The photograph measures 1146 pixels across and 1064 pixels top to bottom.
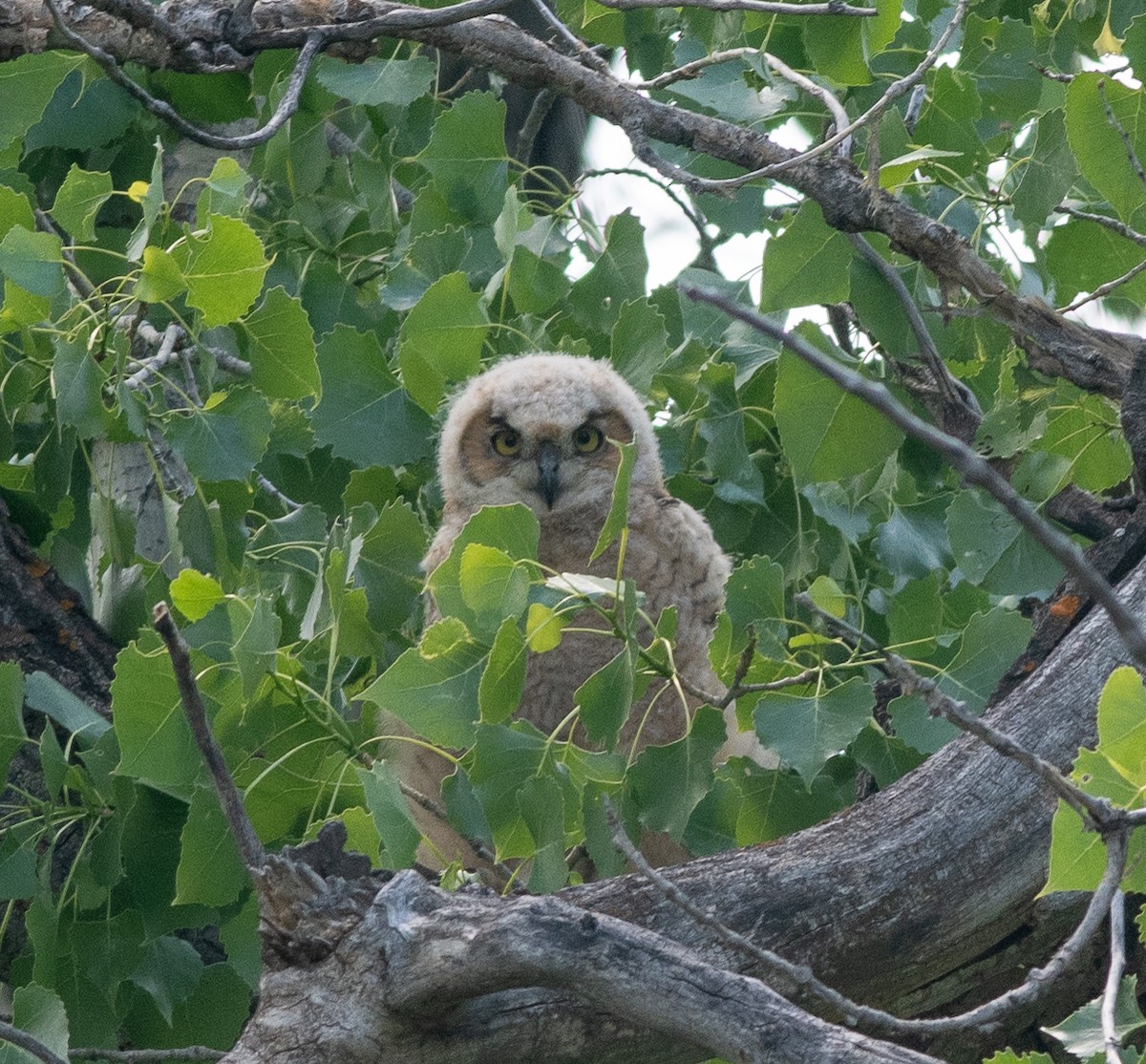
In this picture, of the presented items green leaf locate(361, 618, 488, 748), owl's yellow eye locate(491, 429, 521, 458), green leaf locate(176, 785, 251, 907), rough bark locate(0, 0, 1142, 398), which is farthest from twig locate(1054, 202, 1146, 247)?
owl's yellow eye locate(491, 429, 521, 458)

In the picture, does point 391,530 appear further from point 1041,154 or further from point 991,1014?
point 991,1014

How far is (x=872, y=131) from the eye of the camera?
2.26 metres

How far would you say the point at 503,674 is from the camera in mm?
1964

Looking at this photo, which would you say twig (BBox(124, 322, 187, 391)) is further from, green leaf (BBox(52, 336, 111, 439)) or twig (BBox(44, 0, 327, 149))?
twig (BBox(44, 0, 327, 149))

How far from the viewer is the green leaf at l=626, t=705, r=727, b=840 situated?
216cm

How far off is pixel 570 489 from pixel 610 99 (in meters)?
1.47

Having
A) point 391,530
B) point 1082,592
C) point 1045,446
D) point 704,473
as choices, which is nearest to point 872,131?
point 1045,446

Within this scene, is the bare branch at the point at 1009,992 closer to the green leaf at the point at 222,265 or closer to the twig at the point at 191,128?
the green leaf at the point at 222,265

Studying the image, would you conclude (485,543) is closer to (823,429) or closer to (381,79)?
(823,429)

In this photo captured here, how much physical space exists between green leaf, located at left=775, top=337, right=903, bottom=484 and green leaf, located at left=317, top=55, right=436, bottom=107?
3.25ft

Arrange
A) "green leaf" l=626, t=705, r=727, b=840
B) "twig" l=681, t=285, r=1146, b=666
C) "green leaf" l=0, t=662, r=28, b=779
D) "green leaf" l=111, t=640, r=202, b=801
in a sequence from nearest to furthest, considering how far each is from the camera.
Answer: "twig" l=681, t=285, r=1146, b=666, "green leaf" l=111, t=640, r=202, b=801, "green leaf" l=626, t=705, r=727, b=840, "green leaf" l=0, t=662, r=28, b=779

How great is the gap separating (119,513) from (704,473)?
4.16 feet

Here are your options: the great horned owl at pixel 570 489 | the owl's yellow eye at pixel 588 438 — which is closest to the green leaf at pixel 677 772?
the great horned owl at pixel 570 489

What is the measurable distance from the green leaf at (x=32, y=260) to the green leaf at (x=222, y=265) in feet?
0.71
